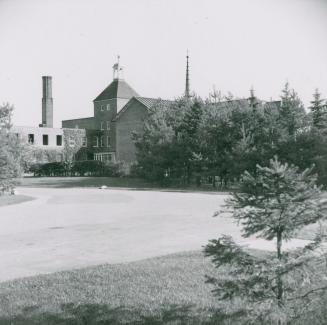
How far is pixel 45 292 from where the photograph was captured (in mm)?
6438

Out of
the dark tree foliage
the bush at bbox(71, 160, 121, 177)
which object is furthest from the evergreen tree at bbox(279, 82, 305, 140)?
the bush at bbox(71, 160, 121, 177)

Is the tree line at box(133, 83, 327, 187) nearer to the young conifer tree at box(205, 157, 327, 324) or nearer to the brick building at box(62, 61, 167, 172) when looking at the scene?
the young conifer tree at box(205, 157, 327, 324)

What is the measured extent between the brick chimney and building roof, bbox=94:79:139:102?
308 inches

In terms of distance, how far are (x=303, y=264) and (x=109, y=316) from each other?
242 centimetres

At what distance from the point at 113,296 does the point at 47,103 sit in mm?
70223

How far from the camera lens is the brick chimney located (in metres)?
72.5

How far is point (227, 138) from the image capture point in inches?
1265

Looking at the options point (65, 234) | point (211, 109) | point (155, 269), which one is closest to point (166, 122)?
point (211, 109)

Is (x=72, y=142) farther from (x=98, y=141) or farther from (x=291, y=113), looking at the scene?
(x=291, y=113)

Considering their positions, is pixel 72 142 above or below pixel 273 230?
above

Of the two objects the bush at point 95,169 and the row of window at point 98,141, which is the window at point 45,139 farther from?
the bush at point 95,169

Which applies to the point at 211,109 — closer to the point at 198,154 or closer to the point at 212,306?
the point at 198,154

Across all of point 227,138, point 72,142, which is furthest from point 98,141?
point 227,138

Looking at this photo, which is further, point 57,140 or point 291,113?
point 57,140
